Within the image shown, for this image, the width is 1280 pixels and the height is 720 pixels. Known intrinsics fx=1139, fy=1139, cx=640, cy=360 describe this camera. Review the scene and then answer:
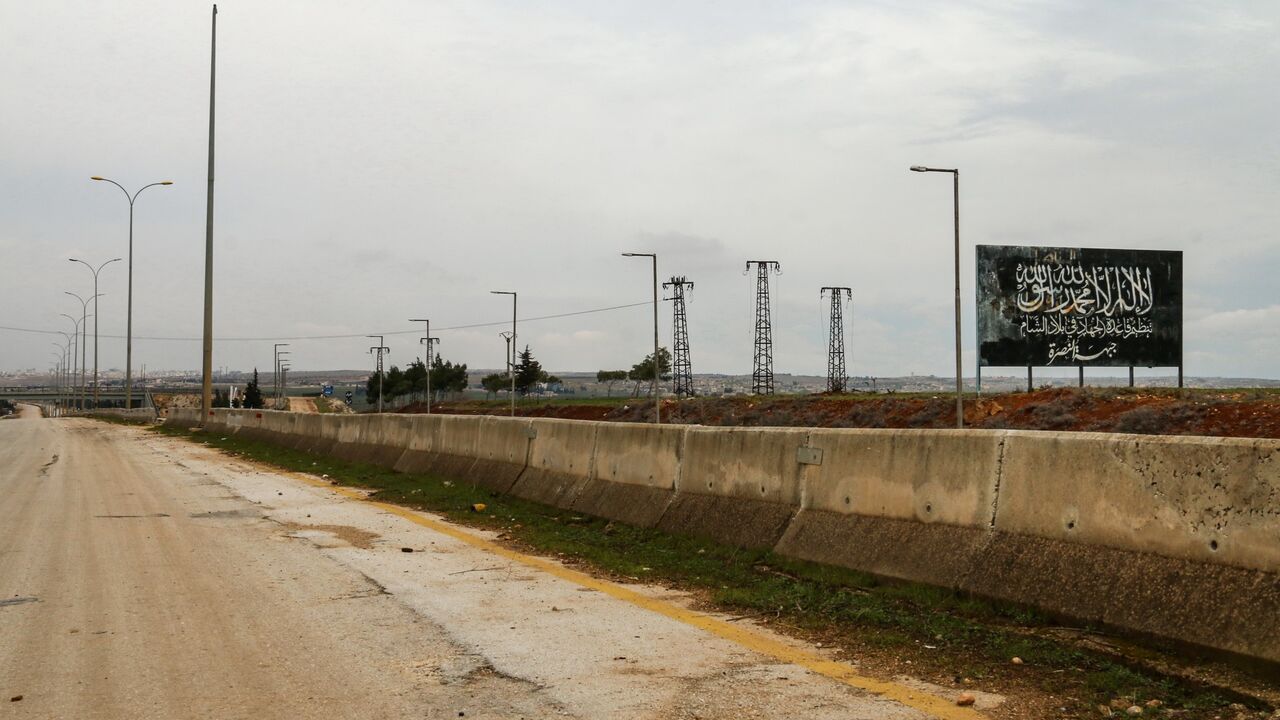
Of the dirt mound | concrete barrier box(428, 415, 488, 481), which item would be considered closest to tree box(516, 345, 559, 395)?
the dirt mound

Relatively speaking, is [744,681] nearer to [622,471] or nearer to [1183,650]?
[1183,650]

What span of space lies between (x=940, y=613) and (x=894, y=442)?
1501 mm

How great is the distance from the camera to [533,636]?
627 cm

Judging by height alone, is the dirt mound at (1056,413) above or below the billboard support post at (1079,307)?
below

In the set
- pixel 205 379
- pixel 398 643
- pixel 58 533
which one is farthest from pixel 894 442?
pixel 205 379

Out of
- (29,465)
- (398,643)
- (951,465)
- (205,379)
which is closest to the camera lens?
(398,643)

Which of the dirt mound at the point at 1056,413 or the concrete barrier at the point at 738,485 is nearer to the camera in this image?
the concrete barrier at the point at 738,485

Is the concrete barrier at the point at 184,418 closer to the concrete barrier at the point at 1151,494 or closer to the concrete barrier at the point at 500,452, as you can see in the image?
the concrete barrier at the point at 500,452

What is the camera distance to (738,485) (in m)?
9.48

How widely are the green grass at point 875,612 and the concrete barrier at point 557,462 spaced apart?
0.81 meters

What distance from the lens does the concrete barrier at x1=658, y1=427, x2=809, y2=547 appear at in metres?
8.79

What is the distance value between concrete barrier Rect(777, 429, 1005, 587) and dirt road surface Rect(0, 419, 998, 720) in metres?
1.28

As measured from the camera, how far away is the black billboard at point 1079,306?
4703 centimetres

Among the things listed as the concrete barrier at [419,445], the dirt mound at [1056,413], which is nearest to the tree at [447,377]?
the dirt mound at [1056,413]
